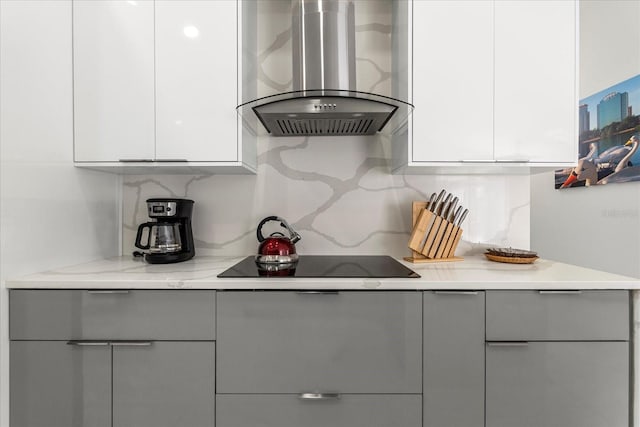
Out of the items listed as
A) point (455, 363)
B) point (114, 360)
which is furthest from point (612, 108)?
point (114, 360)

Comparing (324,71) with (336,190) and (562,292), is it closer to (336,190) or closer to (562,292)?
(336,190)

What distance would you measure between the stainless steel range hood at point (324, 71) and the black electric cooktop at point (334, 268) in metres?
0.69

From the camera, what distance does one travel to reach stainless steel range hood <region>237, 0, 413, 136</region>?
145cm

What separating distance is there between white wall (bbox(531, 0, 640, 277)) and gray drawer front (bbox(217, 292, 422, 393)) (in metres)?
2.46

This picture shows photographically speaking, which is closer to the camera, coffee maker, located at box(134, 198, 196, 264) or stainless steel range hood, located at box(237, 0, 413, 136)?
stainless steel range hood, located at box(237, 0, 413, 136)

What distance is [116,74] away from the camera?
155cm

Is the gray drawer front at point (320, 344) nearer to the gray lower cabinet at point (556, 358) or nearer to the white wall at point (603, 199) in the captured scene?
the gray lower cabinet at point (556, 358)

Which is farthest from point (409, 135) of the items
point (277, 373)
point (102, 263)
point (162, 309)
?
point (102, 263)

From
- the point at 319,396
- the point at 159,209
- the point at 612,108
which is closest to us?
the point at 319,396

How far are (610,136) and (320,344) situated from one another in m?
3.02

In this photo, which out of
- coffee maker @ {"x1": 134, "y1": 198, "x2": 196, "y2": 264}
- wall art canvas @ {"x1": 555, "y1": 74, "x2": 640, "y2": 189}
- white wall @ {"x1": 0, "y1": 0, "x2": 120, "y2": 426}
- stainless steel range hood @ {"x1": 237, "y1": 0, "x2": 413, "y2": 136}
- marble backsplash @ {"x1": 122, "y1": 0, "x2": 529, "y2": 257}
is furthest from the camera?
wall art canvas @ {"x1": 555, "y1": 74, "x2": 640, "y2": 189}

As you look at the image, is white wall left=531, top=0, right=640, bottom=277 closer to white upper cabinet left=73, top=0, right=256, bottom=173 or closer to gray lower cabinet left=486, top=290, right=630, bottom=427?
gray lower cabinet left=486, top=290, right=630, bottom=427

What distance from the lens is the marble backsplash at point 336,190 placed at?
194 centimetres

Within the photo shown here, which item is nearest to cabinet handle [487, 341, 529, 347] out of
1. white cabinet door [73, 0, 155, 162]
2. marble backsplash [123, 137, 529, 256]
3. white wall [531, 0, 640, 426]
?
marble backsplash [123, 137, 529, 256]
